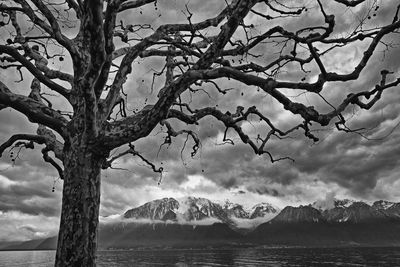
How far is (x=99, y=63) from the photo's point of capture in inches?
210

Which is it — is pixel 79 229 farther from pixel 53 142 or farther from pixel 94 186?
pixel 53 142

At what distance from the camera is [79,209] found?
6273 mm

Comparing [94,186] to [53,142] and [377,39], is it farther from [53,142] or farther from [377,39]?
[377,39]

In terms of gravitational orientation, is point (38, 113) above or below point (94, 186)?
above

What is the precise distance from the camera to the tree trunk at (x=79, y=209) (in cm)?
609

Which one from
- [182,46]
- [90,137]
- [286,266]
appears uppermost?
[182,46]

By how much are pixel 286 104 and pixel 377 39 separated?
1761mm

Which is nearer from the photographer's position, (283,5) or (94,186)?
(94,186)

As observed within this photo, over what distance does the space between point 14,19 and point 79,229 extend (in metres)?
6.21

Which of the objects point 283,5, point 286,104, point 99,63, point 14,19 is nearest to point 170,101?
point 99,63

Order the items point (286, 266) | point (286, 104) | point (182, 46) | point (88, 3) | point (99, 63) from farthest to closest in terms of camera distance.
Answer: point (286, 266)
point (182, 46)
point (286, 104)
point (99, 63)
point (88, 3)

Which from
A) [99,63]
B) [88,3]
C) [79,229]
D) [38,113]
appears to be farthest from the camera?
[38,113]

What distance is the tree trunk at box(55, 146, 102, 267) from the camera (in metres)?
6.09

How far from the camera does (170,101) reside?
626cm
